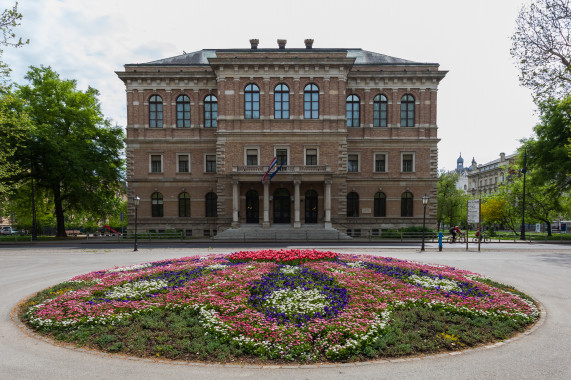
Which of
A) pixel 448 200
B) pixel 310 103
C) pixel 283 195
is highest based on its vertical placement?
pixel 310 103

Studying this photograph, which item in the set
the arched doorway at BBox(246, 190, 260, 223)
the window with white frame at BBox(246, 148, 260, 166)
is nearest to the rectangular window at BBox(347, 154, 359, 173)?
the window with white frame at BBox(246, 148, 260, 166)

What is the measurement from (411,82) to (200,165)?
2614 centimetres

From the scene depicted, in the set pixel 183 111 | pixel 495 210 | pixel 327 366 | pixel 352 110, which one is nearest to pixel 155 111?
pixel 183 111

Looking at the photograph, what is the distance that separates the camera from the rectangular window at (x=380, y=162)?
37438 millimetres

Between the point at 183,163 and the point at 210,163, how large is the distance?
3.19 metres

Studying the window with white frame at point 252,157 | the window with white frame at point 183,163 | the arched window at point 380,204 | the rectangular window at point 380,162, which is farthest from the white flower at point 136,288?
the rectangular window at point 380,162

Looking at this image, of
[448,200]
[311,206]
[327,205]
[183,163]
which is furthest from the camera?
[448,200]

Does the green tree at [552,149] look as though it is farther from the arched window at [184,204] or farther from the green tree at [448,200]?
the arched window at [184,204]

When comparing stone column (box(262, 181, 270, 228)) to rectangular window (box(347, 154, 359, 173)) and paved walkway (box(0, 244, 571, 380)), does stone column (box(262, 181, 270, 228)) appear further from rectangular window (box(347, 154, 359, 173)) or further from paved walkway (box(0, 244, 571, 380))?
paved walkway (box(0, 244, 571, 380))

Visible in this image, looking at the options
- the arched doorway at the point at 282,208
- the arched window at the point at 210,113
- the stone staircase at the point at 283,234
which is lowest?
the stone staircase at the point at 283,234

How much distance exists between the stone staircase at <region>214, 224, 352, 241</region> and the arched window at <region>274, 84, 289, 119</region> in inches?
491

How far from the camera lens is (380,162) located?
37.6 metres

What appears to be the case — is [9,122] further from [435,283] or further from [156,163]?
[435,283]

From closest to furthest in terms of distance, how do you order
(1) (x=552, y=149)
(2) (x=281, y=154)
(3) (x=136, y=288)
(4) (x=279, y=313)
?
(4) (x=279, y=313) < (3) (x=136, y=288) < (1) (x=552, y=149) < (2) (x=281, y=154)
